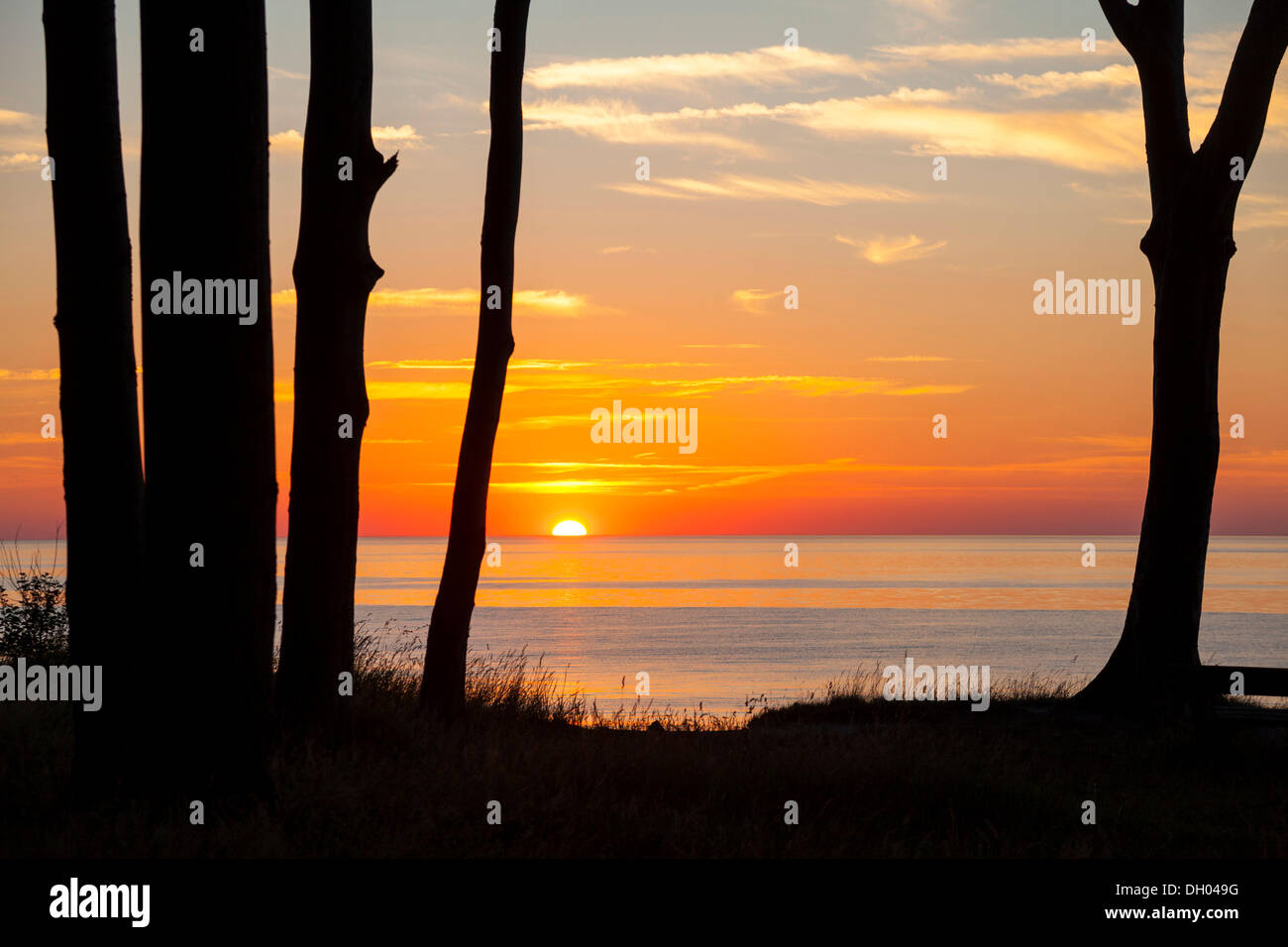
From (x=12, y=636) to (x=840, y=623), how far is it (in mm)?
47959

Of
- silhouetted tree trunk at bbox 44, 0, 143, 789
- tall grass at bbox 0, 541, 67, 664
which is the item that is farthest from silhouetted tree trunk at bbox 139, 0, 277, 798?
tall grass at bbox 0, 541, 67, 664

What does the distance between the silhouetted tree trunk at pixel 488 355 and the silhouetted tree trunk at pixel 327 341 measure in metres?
1.96

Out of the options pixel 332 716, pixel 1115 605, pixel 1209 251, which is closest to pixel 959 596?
pixel 1115 605

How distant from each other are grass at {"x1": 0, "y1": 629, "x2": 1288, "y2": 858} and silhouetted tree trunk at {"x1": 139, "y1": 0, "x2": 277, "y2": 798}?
615mm

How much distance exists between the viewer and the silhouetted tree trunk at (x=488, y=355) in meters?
11.9

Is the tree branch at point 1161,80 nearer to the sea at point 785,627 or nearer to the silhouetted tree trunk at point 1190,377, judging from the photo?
the silhouetted tree trunk at point 1190,377

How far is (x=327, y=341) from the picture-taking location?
981 centimetres

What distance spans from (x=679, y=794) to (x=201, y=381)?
449cm

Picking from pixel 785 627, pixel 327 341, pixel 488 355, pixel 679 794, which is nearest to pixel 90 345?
pixel 327 341

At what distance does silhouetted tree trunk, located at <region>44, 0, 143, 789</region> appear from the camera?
7.81m
